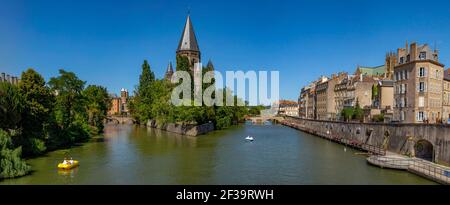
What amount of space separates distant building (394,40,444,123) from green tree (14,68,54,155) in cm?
5010

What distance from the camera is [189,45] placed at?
12550 cm

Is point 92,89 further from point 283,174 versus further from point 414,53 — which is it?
point 414,53

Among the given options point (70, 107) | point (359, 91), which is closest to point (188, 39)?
point (359, 91)

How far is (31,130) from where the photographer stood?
42156 millimetres

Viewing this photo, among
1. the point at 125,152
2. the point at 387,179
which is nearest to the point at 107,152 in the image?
the point at 125,152

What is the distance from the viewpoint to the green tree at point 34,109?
40719 millimetres

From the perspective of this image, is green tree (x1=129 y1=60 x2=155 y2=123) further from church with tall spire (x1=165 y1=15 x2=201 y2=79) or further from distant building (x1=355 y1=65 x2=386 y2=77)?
distant building (x1=355 y1=65 x2=386 y2=77)

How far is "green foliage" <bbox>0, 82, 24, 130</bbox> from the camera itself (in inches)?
1426

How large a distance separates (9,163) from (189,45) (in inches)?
3955

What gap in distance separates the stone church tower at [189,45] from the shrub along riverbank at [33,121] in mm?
65339

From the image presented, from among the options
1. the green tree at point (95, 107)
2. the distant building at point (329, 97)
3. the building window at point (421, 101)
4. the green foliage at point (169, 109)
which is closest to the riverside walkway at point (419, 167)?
the building window at point (421, 101)

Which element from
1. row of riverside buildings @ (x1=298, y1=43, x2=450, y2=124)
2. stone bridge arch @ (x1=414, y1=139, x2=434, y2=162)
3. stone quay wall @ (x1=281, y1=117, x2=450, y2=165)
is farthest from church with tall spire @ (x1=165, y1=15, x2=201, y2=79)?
stone bridge arch @ (x1=414, y1=139, x2=434, y2=162)

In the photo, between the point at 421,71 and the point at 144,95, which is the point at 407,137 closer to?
the point at 421,71

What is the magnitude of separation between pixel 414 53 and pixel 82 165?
46227 millimetres
